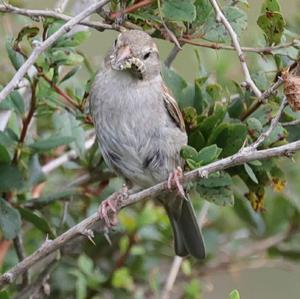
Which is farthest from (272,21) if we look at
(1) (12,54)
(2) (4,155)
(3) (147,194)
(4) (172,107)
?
(2) (4,155)

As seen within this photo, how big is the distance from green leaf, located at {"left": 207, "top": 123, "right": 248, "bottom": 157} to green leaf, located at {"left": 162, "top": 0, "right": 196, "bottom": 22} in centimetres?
36

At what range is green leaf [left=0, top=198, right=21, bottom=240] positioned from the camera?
123 inches

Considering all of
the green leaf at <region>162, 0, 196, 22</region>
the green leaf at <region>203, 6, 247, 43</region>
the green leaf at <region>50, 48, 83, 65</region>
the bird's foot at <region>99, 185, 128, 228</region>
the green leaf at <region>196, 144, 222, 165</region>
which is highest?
the green leaf at <region>162, 0, 196, 22</region>

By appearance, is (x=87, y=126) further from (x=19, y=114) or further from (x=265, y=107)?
(x=265, y=107)

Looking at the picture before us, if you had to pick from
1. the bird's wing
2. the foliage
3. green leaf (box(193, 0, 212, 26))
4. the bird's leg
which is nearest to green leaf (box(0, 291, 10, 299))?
the foliage

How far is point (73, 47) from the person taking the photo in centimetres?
317

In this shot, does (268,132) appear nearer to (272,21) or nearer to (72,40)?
(272,21)

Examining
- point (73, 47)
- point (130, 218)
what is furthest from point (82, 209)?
point (73, 47)

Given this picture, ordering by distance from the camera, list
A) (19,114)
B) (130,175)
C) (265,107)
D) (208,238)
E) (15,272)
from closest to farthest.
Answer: (15,272) < (265,107) < (19,114) < (130,175) < (208,238)

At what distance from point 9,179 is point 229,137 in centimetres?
69

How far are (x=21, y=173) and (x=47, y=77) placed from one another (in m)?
0.31

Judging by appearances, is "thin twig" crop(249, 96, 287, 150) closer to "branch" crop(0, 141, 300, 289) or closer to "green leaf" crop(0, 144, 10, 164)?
"branch" crop(0, 141, 300, 289)

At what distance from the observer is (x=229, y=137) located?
3.12 metres

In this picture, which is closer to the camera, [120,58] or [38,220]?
[38,220]
